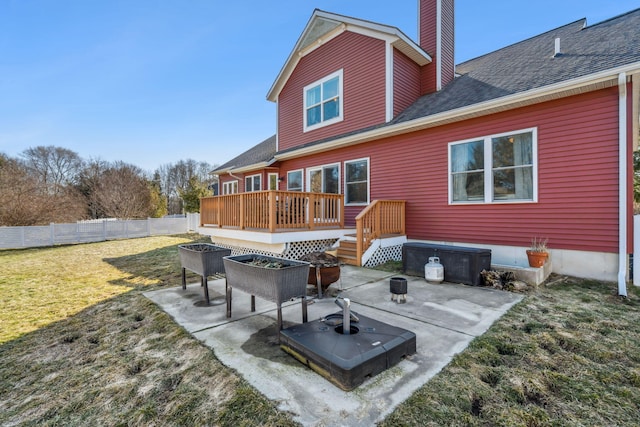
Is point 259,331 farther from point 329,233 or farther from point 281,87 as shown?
point 281,87

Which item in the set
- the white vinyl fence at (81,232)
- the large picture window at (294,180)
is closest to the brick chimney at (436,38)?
the large picture window at (294,180)

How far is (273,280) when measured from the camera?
2.97 meters

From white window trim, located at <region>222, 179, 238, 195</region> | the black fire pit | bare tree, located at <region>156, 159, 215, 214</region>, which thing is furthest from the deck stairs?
bare tree, located at <region>156, 159, 215, 214</region>

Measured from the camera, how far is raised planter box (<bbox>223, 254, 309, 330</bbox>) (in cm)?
297

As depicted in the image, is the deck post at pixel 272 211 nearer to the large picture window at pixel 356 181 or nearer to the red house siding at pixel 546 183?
the large picture window at pixel 356 181

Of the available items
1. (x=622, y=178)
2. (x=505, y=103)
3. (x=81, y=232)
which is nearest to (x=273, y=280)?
(x=505, y=103)

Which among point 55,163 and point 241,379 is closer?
point 241,379

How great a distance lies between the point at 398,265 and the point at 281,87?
27.9ft

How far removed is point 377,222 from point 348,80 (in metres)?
4.97

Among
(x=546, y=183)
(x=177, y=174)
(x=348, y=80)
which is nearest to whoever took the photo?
(x=546, y=183)

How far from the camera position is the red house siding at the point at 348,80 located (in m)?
8.49

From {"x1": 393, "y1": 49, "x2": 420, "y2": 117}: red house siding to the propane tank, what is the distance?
4691 mm

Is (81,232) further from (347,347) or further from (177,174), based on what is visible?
(177,174)

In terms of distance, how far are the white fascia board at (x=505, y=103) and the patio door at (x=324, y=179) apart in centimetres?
100
